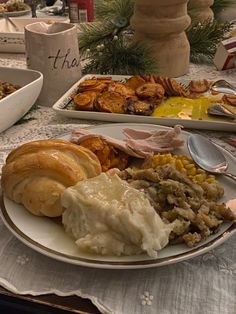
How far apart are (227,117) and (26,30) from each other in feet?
1.17

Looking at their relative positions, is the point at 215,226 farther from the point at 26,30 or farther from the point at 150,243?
the point at 26,30

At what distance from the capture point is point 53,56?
0.75 metres

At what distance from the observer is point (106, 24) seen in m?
0.97

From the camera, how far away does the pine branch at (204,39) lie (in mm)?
987

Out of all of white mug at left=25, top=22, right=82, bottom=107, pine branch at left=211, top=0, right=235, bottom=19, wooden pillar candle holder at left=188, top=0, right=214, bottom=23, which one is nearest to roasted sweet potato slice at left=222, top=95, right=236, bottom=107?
white mug at left=25, top=22, right=82, bottom=107

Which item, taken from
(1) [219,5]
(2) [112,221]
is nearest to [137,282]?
(2) [112,221]

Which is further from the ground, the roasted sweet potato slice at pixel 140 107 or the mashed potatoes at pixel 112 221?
the mashed potatoes at pixel 112 221

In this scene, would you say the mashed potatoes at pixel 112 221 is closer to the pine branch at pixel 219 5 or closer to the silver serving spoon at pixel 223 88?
the silver serving spoon at pixel 223 88

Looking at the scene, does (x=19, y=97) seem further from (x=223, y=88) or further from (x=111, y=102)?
(x=223, y=88)

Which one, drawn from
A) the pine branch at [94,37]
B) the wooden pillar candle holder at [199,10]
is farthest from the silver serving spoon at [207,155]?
the wooden pillar candle holder at [199,10]

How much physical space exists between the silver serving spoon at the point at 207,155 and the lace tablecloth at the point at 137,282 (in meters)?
0.09

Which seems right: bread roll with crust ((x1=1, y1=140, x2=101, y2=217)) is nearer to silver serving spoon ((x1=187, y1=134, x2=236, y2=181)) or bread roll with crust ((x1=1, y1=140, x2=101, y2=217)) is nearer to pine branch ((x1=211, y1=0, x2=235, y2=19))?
silver serving spoon ((x1=187, y1=134, x2=236, y2=181))

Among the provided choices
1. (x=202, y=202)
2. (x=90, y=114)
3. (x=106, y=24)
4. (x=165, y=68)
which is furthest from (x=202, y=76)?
(x=202, y=202)

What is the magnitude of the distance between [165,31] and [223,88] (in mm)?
166
